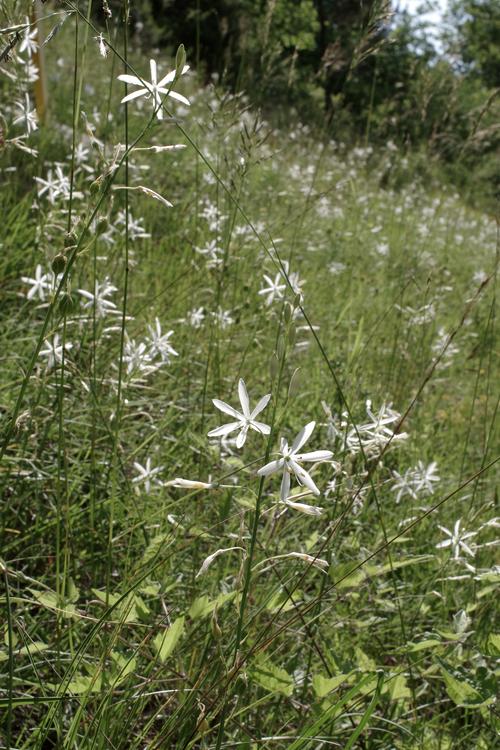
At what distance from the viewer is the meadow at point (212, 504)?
3.66ft

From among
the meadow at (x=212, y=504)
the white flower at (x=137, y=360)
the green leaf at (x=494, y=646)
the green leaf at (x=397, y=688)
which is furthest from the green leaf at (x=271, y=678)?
the white flower at (x=137, y=360)

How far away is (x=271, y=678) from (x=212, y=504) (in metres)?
0.64

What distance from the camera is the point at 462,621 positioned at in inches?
56.1

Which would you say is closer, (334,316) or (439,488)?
(439,488)

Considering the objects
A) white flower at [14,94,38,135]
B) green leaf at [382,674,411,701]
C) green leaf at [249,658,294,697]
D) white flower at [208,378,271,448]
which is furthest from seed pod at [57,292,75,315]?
green leaf at [382,674,411,701]

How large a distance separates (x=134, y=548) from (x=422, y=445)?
1473 millimetres

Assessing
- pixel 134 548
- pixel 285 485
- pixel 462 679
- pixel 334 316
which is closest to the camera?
pixel 285 485

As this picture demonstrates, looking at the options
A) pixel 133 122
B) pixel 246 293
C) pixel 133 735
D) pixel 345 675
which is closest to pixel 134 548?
pixel 133 735

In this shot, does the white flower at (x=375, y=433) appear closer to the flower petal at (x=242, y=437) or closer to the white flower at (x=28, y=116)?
the flower petal at (x=242, y=437)

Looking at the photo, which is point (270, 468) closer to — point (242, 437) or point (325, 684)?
point (242, 437)

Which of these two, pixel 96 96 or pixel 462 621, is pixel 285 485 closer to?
pixel 462 621

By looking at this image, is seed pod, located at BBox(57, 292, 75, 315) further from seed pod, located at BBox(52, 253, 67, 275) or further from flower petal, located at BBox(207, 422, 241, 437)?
flower petal, located at BBox(207, 422, 241, 437)

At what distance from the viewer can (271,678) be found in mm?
1195

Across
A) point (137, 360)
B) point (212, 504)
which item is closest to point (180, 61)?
point (137, 360)
